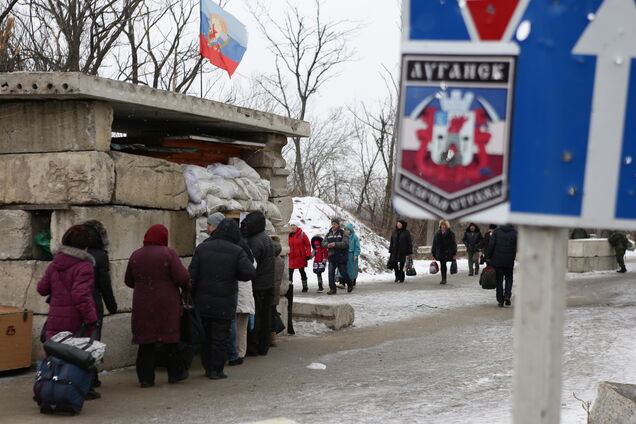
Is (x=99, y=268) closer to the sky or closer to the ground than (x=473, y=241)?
closer to the ground

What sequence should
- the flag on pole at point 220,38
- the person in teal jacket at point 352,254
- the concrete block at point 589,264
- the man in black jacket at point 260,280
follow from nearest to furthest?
the man in black jacket at point 260,280 < the flag on pole at point 220,38 < the person in teal jacket at point 352,254 < the concrete block at point 589,264

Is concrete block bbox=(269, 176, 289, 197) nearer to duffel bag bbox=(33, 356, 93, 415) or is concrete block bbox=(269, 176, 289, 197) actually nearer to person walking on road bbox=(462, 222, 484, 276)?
duffel bag bbox=(33, 356, 93, 415)

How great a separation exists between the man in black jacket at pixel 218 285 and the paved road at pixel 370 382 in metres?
0.38

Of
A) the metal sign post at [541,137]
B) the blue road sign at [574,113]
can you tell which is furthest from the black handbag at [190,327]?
the blue road sign at [574,113]

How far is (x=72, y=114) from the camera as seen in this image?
26.4ft

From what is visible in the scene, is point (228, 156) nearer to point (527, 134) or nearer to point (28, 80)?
point (28, 80)

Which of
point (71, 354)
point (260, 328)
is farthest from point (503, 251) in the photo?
point (71, 354)

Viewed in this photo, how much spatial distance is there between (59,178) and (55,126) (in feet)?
1.78

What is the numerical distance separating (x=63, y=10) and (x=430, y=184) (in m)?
18.3

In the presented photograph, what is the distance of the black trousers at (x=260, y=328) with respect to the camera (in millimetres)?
9516

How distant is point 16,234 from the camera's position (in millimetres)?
8250

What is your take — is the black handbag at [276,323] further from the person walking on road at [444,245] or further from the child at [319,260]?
the person walking on road at [444,245]

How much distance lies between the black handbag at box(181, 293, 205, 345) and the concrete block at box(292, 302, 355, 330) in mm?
3958

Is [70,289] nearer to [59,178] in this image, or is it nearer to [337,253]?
[59,178]
